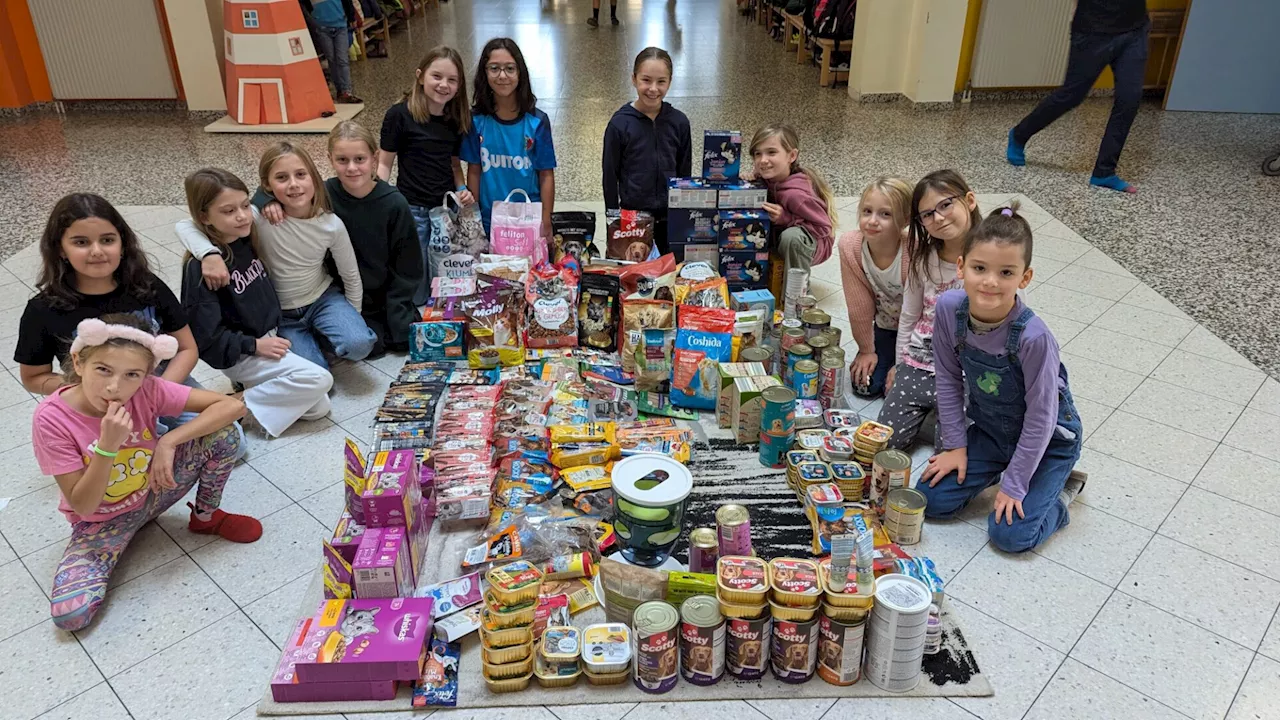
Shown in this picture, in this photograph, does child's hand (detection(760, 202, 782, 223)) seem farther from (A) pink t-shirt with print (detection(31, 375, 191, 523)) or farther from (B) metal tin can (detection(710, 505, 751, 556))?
(A) pink t-shirt with print (detection(31, 375, 191, 523))

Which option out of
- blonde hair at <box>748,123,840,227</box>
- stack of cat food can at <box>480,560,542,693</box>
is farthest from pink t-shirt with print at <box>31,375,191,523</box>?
blonde hair at <box>748,123,840,227</box>

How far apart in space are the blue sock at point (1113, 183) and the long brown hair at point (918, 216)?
3108mm

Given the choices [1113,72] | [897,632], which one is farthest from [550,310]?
[1113,72]

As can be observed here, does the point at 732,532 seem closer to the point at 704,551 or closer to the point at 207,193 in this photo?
the point at 704,551

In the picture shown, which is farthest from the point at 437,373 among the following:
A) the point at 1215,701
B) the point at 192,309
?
the point at 1215,701

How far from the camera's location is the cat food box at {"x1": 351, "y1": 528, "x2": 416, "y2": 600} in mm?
1974

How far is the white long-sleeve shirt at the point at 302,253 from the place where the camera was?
3127 mm

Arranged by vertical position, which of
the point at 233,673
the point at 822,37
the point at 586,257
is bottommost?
the point at 233,673

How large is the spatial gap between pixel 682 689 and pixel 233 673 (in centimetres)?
103

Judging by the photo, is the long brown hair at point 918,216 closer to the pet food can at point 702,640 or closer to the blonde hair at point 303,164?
the pet food can at point 702,640

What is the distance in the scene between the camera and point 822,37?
7.79 meters

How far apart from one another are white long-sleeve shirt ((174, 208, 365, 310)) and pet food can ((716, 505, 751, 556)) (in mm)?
1914

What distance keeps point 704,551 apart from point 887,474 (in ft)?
2.13

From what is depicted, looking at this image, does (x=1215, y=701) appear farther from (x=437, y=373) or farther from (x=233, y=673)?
(x=437, y=373)
